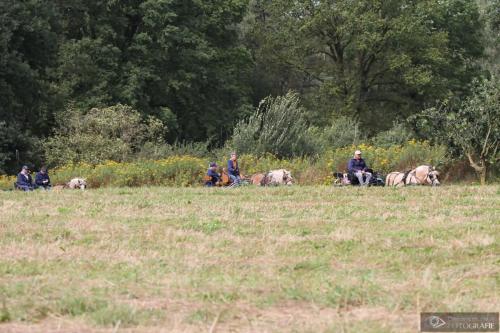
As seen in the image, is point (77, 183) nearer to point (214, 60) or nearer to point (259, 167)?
point (259, 167)

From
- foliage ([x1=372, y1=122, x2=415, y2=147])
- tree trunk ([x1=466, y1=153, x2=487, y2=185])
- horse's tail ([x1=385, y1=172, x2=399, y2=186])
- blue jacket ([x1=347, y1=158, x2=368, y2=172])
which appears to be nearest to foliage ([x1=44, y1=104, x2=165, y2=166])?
foliage ([x1=372, y1=122, x2=415, y2=147])

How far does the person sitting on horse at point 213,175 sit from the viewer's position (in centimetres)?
2241

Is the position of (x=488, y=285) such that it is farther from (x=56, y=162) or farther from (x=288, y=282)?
(x=56, y=162)

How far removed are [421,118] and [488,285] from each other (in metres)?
20.2

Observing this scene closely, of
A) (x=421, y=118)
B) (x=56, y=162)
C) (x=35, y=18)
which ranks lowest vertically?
(x=56, y=162)

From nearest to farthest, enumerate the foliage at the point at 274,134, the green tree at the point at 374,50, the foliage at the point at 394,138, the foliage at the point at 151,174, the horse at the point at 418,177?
1. the horse at the point at 418,177
2. the foliage at the point at 151,174
3. the foliage at the point at 274,134
4. the foliage at the point at 394,138
5. the green tree at the point at 374,50

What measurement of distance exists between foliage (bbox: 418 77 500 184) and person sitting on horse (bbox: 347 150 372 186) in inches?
180

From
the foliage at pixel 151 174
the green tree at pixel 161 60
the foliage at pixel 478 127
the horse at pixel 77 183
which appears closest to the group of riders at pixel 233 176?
the horse at pixel 77 183

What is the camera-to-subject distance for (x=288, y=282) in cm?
709

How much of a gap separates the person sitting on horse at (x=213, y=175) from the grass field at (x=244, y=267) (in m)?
8.64

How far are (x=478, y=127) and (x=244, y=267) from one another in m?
18.2

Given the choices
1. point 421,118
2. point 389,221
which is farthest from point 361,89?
point 389,221

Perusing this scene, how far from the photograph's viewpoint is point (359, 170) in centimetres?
2123

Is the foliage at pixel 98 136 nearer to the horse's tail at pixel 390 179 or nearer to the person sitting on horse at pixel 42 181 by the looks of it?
the person sitting on horse at pixel 42 181
